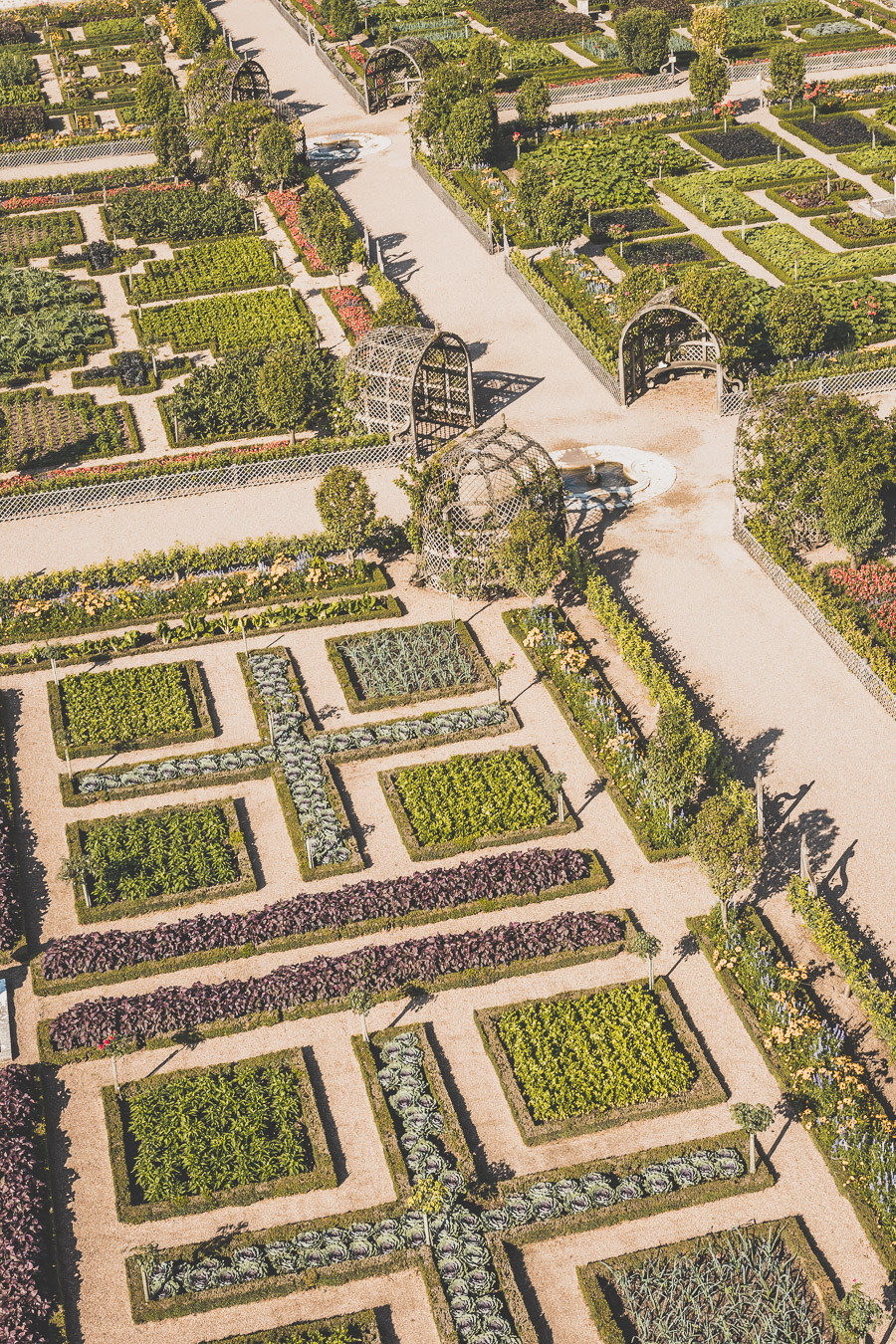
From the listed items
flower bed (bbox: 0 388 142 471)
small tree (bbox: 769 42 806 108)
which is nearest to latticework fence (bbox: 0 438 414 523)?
flower bed (bbox: 0 388 142 471)

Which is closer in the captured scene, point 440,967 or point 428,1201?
point 428,1201

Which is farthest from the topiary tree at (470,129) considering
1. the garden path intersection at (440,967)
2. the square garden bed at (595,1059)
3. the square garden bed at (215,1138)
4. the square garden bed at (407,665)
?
the square garden bed at (215,1138)

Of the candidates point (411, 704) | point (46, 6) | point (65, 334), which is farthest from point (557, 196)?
point (46, 6)

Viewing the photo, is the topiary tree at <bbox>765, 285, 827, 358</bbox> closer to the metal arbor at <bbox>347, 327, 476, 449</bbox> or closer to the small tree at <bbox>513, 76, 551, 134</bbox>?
the metal arbor at <bbox>347, 327, 476, 449</bbox>

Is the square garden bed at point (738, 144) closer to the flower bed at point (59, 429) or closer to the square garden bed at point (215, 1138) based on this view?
the flower bed at point (59, 429)

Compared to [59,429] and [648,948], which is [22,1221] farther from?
[59,429]

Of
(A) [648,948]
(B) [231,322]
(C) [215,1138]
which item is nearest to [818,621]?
(A) [648,948]
